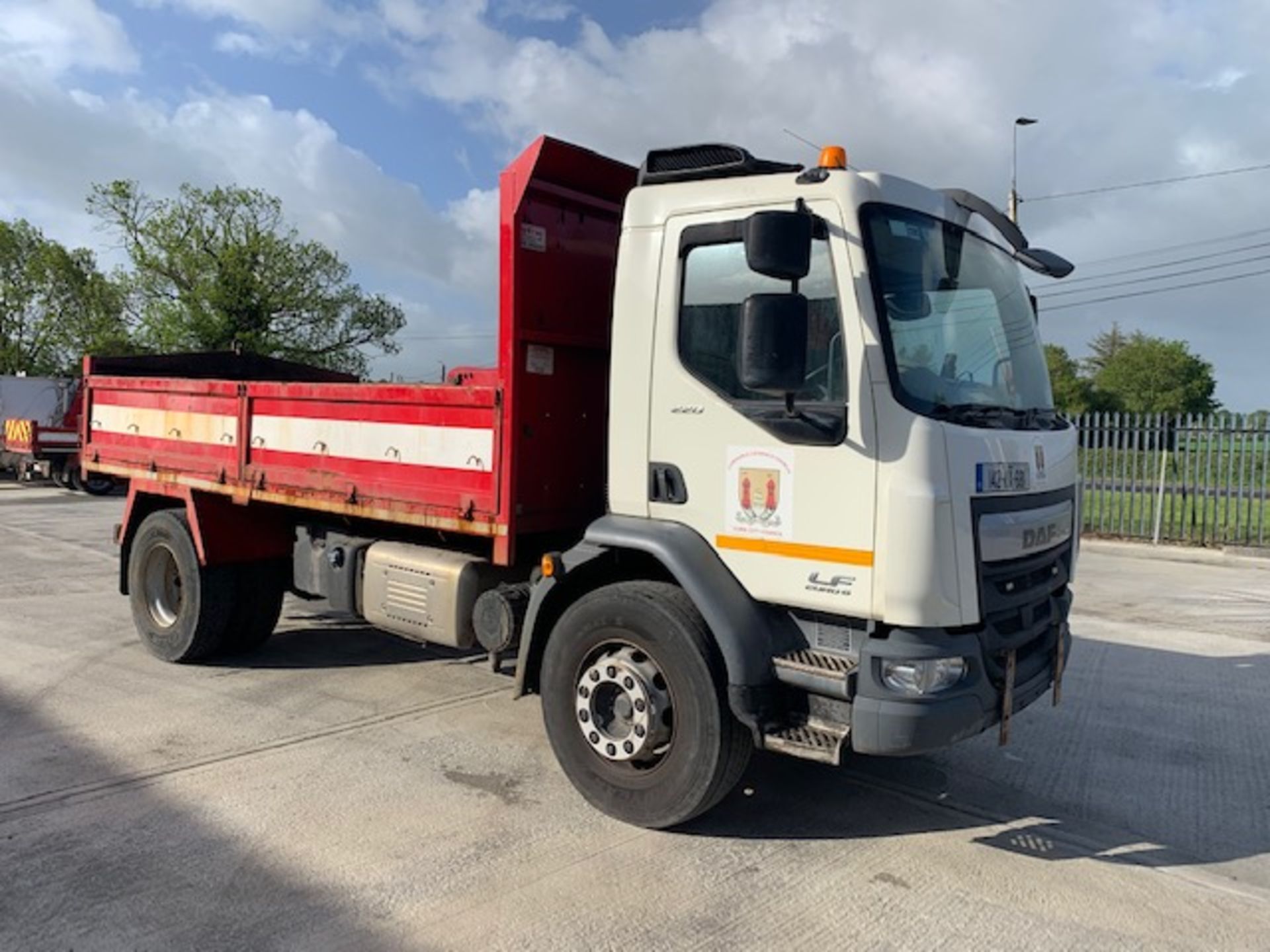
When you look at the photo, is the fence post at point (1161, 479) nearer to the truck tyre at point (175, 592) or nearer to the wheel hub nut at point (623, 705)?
the wheel hub nut at point (623, 705)

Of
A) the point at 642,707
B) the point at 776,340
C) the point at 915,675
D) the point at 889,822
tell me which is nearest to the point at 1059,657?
the point at 889,822

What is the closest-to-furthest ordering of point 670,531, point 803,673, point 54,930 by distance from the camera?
point 54,930 < point 803,673 < point 670,531

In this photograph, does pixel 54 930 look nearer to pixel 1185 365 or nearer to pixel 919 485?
pixel 919 485

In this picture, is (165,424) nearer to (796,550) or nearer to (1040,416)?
(796,550)

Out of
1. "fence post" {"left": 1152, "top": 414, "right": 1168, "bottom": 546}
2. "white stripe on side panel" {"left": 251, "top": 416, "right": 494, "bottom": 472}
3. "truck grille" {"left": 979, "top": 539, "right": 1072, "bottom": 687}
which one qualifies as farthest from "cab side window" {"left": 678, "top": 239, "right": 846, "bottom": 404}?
"fence post" {"left": 1152, "top": 414, "right": 1168, "bottom": 546}

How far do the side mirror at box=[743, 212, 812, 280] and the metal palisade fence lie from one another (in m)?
12.4

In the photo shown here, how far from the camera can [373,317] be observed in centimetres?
3488

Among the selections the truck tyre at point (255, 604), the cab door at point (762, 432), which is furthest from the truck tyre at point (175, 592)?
the cab door at point (762, 432)

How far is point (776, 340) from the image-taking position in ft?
11.4

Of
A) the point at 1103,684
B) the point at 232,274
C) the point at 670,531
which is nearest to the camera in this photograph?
the point at 670,531

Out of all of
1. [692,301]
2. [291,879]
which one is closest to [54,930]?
[291,879]

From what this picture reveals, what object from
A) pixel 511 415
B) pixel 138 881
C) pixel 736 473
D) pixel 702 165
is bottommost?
pixel 138 881

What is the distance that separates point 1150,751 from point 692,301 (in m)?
3.74

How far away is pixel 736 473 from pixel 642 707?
3.53ft
